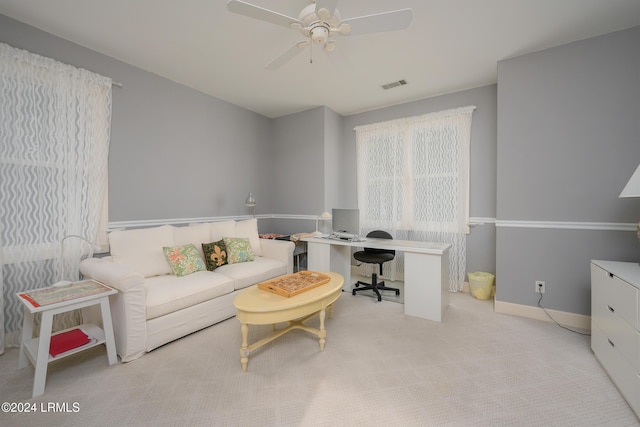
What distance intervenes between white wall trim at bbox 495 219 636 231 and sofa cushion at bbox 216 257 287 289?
259 centimetres

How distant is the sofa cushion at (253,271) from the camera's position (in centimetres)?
275

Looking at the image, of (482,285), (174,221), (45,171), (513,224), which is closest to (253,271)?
(174,221)

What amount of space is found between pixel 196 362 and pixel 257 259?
1498mm

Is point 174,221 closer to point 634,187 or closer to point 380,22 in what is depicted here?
point 380,22

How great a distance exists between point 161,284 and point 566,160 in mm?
3994

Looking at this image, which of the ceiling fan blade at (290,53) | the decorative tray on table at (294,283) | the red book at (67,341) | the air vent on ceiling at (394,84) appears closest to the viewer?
the red book at (67,341)

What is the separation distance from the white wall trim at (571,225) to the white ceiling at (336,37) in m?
1.73

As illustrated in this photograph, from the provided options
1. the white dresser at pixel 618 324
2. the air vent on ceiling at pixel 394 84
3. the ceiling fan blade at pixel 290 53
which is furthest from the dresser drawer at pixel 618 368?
the air vent on ceiling at pixel 394 84

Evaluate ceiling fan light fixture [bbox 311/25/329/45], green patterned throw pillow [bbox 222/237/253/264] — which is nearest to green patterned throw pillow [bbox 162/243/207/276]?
green patterned throw pillow [bbox 222/237/253/264]

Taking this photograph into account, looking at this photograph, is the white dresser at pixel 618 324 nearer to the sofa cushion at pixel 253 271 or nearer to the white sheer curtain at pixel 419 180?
the white sheer curtain at pixel 419 180

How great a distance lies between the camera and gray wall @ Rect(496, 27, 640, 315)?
227cm

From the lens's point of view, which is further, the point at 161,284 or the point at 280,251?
the point at 280,251

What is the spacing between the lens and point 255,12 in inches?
60.9

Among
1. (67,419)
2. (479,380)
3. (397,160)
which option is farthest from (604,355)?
(67,419)
